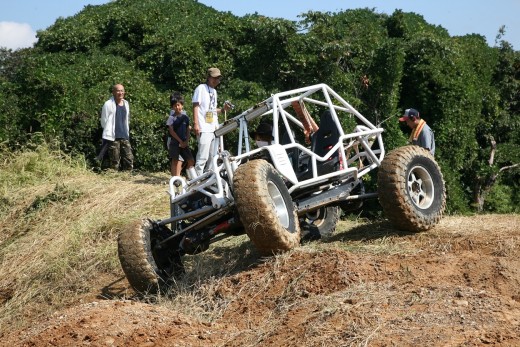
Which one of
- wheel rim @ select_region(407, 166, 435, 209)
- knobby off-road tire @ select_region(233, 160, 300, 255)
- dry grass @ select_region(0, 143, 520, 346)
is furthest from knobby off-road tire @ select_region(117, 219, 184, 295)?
wheel rim @ select_region(407, 166, 435, 209)

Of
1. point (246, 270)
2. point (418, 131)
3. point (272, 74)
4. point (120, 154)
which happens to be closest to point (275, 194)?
point (246, 270)

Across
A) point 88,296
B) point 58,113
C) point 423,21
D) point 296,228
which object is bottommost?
point 88,296

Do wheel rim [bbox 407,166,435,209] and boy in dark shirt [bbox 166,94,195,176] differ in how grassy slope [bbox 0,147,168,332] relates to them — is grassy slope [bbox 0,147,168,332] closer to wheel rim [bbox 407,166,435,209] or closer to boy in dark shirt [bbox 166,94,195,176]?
boy in dark shirt [bbox 166,94,195,176]

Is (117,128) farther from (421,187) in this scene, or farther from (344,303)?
(344,303)

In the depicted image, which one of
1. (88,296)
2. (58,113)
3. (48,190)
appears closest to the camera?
(88,296)

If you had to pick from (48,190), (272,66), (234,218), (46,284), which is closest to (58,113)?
(48,190)

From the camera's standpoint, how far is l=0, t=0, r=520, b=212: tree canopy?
16797 millimetres

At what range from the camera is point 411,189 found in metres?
10.3

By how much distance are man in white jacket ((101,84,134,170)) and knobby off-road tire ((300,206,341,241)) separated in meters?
4.98

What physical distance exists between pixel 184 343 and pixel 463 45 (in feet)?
52.3

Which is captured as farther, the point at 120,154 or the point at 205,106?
the point at 120,154

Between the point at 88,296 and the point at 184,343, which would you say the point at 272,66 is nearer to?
the point at 88,296

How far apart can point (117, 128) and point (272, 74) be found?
4.03 m

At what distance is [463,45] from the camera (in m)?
21.8
